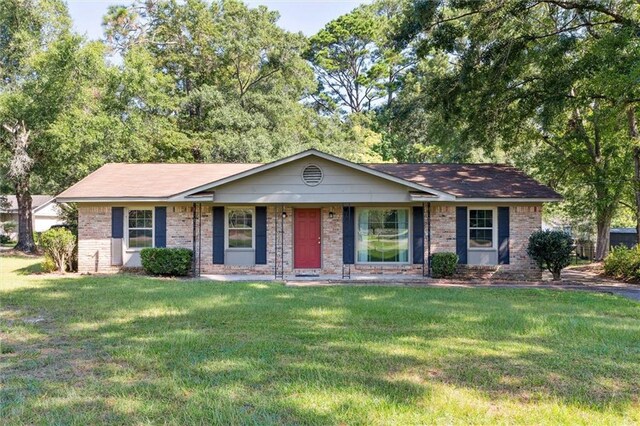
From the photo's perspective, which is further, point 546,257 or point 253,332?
point 546,257

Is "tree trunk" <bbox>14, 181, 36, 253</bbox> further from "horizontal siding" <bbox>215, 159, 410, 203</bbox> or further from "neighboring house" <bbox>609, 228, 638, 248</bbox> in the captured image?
"neighboring house" <bbox>609, 228, 638, 248</bbox>

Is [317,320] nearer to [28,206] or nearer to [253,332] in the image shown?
[253,332]

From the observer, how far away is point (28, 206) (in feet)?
78.0

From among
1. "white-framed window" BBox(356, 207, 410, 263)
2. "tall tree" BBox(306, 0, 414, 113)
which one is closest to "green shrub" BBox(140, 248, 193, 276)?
Answer: "white-framed window" BBox(356, 207, 410, 263)

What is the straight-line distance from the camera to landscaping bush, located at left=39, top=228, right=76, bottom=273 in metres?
14.4

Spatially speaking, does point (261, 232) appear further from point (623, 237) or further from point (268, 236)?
point (623, 237)

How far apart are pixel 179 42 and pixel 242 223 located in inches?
784

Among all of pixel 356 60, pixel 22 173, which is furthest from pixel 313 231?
pixel 356 60

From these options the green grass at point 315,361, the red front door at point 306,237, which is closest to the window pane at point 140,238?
the red front door at point 306,237

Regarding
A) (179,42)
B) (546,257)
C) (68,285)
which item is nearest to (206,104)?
(179,42)

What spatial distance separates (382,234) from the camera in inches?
583

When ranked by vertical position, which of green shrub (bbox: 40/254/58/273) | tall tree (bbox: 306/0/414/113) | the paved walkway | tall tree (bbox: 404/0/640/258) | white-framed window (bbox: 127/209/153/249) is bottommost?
the paved walkway

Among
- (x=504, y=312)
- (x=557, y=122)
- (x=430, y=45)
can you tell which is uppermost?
(x=430, y=45)

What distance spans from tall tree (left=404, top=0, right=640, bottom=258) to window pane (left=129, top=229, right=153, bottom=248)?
11027 millimetres
